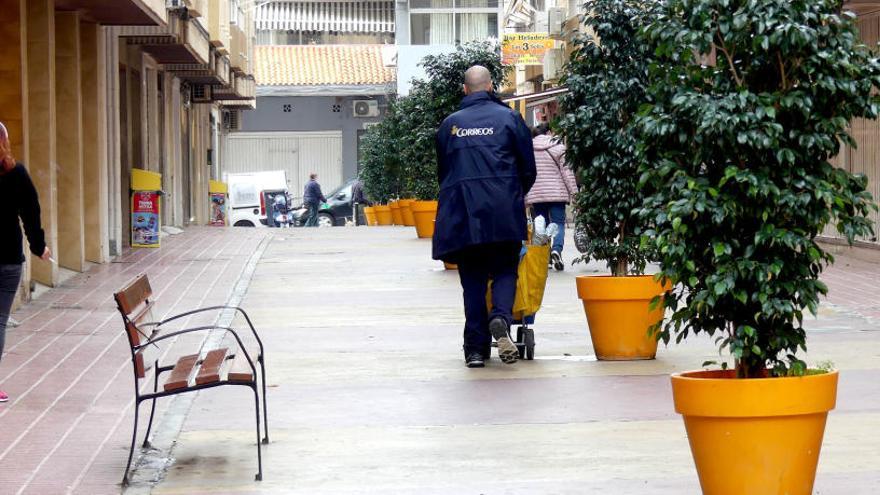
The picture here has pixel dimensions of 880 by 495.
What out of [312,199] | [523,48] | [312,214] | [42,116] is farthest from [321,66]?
[42,116]

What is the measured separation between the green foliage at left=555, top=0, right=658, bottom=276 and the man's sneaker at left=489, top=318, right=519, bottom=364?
3.50ft

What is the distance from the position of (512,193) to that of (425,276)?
8.85 m

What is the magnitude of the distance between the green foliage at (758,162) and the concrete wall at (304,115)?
169 ft

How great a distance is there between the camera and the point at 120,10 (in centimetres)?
2005

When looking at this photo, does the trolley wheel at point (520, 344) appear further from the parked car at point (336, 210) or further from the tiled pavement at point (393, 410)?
the parked car at point (336, 210)

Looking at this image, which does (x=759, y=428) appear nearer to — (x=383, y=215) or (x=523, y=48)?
(x=523, y=48)

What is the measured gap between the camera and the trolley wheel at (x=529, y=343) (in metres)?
11.2

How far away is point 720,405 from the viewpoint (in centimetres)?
599

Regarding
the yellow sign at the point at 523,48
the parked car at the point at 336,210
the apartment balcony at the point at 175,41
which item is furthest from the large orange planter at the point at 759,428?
the parked car at the point at 336,210

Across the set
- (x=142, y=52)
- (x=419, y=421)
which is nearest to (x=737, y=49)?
(x=419, y=421)

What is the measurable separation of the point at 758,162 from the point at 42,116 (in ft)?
41.6

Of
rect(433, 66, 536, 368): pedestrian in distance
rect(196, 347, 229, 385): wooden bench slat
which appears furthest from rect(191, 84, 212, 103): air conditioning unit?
rect(196, 347, 229, 385): wooden bench slat

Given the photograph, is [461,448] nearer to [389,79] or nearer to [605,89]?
[605,89]

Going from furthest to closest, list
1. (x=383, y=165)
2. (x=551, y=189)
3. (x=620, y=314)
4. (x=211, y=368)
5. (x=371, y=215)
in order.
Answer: (x=371, y=215)
(x=383, y=165)
(x=551, y=189)
(x=620, y=314)
(x=211, y=368)
